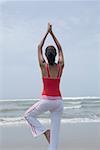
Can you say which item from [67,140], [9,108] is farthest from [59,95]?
[9,108]

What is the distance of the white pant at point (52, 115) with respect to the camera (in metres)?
6.92

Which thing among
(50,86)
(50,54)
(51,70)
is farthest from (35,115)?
(50,54)

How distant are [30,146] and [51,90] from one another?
3.97 m

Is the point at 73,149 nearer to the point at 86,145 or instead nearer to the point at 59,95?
the point at 86,145

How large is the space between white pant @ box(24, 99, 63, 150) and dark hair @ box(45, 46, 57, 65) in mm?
579

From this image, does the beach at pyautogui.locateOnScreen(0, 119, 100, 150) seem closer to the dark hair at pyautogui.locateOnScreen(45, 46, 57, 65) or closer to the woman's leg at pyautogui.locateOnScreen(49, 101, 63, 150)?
the woman's leg at pyautogui.locateOnScreen(49, 101, 63, 150)

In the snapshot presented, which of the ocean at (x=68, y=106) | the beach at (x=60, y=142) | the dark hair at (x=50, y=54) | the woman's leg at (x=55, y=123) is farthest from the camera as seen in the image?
the ocean at (x=68, y=106)

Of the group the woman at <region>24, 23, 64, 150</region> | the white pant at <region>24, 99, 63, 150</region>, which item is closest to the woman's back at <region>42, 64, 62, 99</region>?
the woman at <region>24, 23, 64, 150</region>

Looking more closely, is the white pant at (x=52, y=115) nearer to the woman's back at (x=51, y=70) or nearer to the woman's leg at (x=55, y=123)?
the woman's leg at (x=55, y=123)

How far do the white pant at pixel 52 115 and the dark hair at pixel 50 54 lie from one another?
58 cm

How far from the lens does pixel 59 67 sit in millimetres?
6984

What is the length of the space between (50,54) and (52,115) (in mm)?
904

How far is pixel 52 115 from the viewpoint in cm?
704

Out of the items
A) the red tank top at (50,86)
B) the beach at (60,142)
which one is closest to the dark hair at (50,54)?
the red tank top at (50,86)
